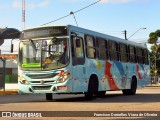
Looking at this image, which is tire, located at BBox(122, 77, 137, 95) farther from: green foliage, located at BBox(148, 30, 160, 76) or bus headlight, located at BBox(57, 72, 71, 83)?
green foliage, located at BBox(148, 30, 160, 76)

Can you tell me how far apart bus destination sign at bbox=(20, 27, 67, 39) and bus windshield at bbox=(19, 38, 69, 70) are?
0.72 ft

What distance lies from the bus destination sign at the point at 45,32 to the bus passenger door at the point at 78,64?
0.53m

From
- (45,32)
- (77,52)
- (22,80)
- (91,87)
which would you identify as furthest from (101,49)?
(22,80)

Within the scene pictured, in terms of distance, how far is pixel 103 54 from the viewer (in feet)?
69.5

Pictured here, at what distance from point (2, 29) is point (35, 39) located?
2557 centimetres

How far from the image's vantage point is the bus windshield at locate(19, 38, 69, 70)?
57.7ft

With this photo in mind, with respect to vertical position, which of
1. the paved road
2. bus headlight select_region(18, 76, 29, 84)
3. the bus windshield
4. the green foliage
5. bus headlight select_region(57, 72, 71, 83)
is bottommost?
the paved road

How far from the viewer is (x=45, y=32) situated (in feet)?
59.6

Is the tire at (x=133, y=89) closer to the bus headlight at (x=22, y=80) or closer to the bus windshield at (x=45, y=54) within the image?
the bus windshield at (x=45, y=54)

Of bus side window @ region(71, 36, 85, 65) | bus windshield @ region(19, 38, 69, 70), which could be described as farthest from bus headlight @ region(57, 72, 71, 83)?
bus side window @ region(71, 36, 85, 65)

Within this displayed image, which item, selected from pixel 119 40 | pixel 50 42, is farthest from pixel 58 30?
pixel 119 40

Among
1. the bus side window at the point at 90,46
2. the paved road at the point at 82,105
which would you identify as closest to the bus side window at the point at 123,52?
the bus side window at the point at 90,46

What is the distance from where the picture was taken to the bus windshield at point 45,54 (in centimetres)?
1759

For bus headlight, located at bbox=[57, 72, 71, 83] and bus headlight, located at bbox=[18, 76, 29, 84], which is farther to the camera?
bus headlight, located at bbox=[18, 76, 29, 84]
